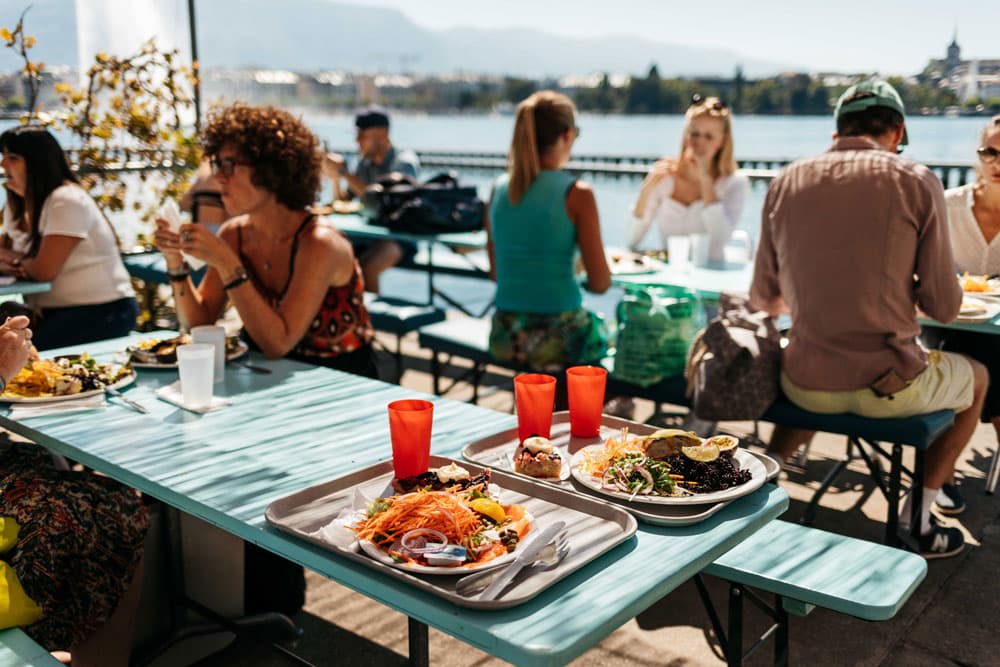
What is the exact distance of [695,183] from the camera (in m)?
4.45

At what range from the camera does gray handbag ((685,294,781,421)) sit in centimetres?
286

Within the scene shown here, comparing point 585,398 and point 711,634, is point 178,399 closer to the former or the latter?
point 585,398

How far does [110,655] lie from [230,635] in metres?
0.54

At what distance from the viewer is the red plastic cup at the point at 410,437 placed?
1.48 m

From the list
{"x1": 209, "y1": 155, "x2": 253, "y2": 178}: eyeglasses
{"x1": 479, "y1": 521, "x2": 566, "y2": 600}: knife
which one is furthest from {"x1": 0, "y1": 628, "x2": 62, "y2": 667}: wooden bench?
{"x1": 209, "y1": 155, "x2": 253, "y2": 178}: eyeglasses

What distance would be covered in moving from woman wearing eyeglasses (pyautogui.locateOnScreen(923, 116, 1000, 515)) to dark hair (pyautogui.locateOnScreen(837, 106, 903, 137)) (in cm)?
70

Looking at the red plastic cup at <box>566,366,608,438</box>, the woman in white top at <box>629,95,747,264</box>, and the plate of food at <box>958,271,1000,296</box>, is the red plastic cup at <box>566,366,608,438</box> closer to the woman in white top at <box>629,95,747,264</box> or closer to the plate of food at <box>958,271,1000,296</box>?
the plate of food at <box>958,271,1000,296</box>

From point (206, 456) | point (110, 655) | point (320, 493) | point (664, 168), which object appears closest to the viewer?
point (320, 493)

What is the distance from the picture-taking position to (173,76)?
18.8ft

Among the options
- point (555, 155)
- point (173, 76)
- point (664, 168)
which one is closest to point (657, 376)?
point (555, 155)

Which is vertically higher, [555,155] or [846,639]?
[555,155]

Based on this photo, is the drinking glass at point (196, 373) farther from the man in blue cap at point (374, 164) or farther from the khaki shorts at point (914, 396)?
the man in blue cap at point (374, 164)

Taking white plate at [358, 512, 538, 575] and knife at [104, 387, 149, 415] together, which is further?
knife at [104, 387, 149, 415]

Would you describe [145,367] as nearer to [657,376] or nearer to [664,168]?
[657,376]
